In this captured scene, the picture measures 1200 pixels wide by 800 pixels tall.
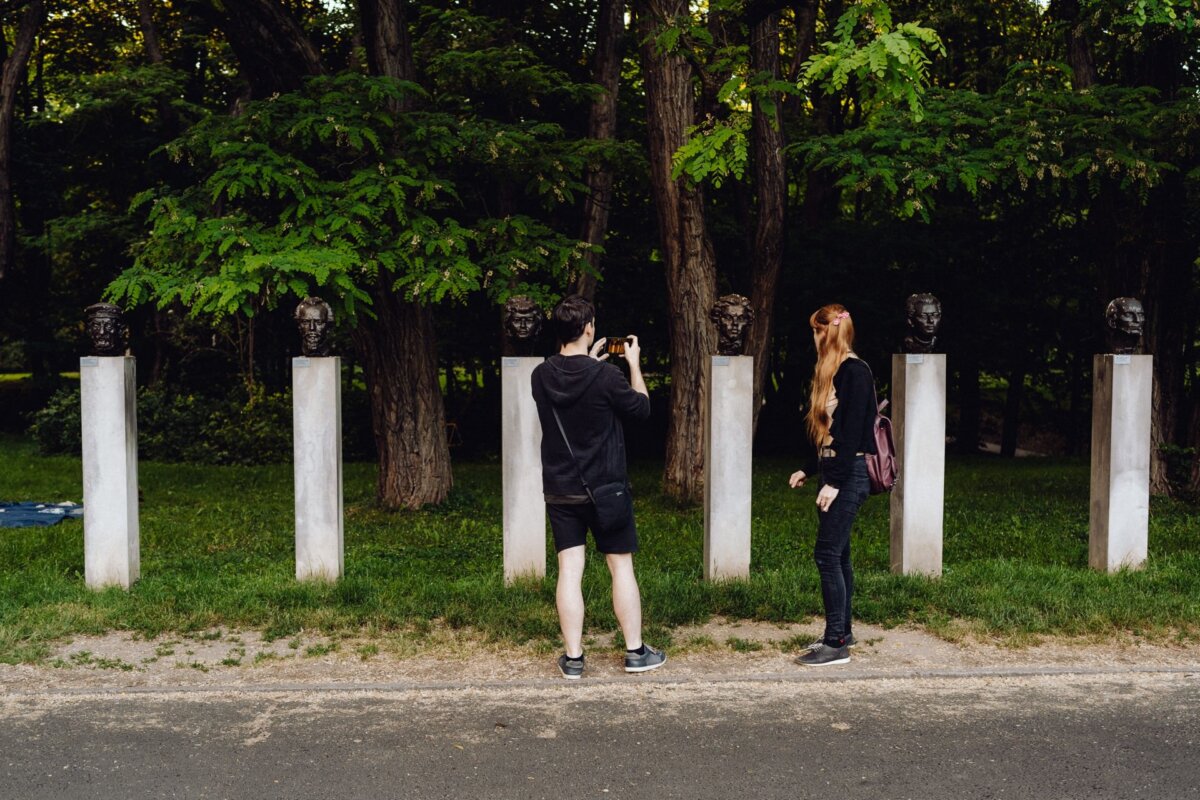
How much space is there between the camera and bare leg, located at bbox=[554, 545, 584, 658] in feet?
19.5

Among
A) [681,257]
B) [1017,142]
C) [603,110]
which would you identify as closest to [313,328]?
[681,257]

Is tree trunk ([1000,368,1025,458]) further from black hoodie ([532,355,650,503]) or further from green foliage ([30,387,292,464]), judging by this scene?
black hoodie ([532,355,650,503])

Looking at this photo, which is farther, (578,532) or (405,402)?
(405,402)

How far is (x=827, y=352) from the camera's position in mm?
6176

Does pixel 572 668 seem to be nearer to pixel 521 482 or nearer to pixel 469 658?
pixel 469 658

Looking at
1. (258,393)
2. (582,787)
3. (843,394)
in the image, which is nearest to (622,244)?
(258,393)

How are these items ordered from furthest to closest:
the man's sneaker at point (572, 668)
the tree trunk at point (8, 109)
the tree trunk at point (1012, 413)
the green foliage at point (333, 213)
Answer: the tree trunk at point (1012, 413) → the tree trunk at point (8, 109) → the green foliage at point (333, 213) → the man's sneaker at point (572, 668)

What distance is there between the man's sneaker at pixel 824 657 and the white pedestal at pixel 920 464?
1.90 meters

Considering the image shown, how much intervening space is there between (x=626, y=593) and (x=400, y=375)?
22.1 ft

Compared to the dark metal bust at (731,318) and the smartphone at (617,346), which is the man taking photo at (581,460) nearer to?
the smartphone at (617,346)

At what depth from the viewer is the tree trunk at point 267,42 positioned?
11.1 m

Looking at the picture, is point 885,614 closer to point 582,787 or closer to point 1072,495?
point 582,787

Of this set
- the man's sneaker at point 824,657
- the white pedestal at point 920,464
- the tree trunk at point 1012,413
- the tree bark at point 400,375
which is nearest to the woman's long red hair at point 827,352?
the man's sneaker at point 824,657

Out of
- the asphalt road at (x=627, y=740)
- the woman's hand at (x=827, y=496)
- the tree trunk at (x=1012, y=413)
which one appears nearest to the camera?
the asphalt road at (x=627, y=740)
